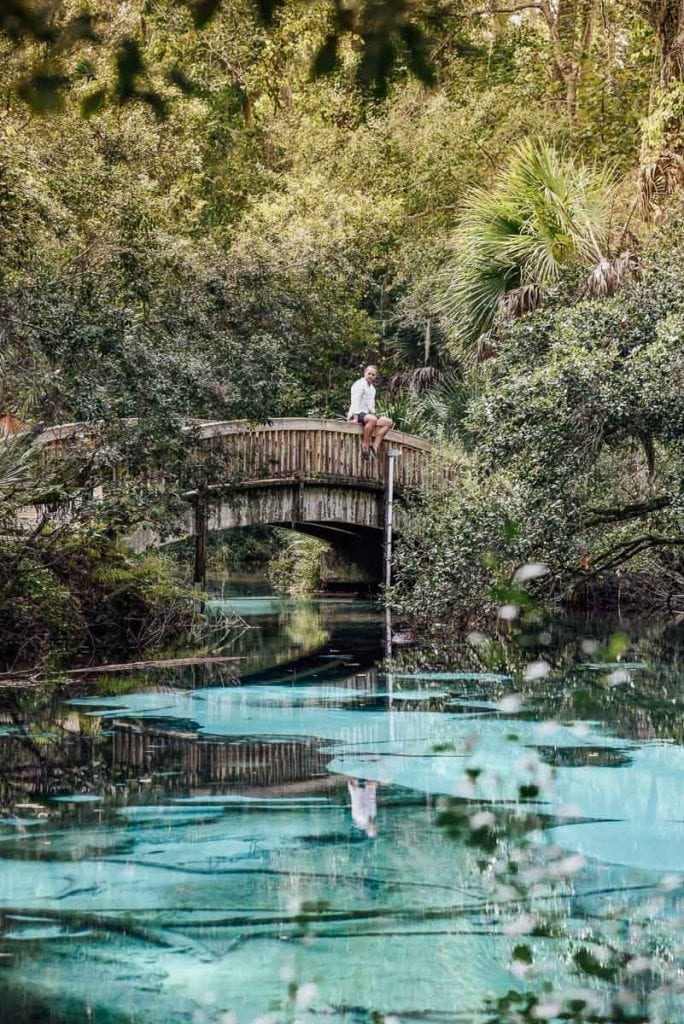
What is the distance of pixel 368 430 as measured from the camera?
2248cm

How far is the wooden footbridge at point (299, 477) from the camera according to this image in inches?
765

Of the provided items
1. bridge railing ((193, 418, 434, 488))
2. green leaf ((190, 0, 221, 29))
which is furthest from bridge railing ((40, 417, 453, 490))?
green leaf ((190, 0, 221, 29))

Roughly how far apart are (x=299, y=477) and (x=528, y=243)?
4909mm

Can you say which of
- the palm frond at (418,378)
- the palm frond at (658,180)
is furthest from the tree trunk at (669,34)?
the palm frond at (418,378)

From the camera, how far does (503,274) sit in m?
20.6

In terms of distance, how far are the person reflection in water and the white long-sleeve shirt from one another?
44.6ft

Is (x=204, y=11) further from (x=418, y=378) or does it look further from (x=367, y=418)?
(x=418, y=378)

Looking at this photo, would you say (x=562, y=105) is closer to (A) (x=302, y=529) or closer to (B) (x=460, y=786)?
(A) (x=302, y=529)

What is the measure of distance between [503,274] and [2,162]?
23.9 feet

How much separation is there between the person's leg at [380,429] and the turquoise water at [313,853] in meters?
10.8

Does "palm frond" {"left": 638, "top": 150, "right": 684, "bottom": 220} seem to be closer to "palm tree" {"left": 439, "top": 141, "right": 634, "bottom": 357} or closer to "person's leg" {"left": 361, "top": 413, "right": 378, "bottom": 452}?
"palm tree" {"left": 439, "top": 141, "right": 634, "bottom": 357}

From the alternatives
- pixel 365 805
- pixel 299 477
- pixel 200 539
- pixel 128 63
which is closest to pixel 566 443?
pixel 200 539

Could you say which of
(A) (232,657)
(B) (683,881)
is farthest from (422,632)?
(B) (683,881)

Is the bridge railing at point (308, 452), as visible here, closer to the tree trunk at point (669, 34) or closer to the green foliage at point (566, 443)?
the green foliage at point (566, 443)
